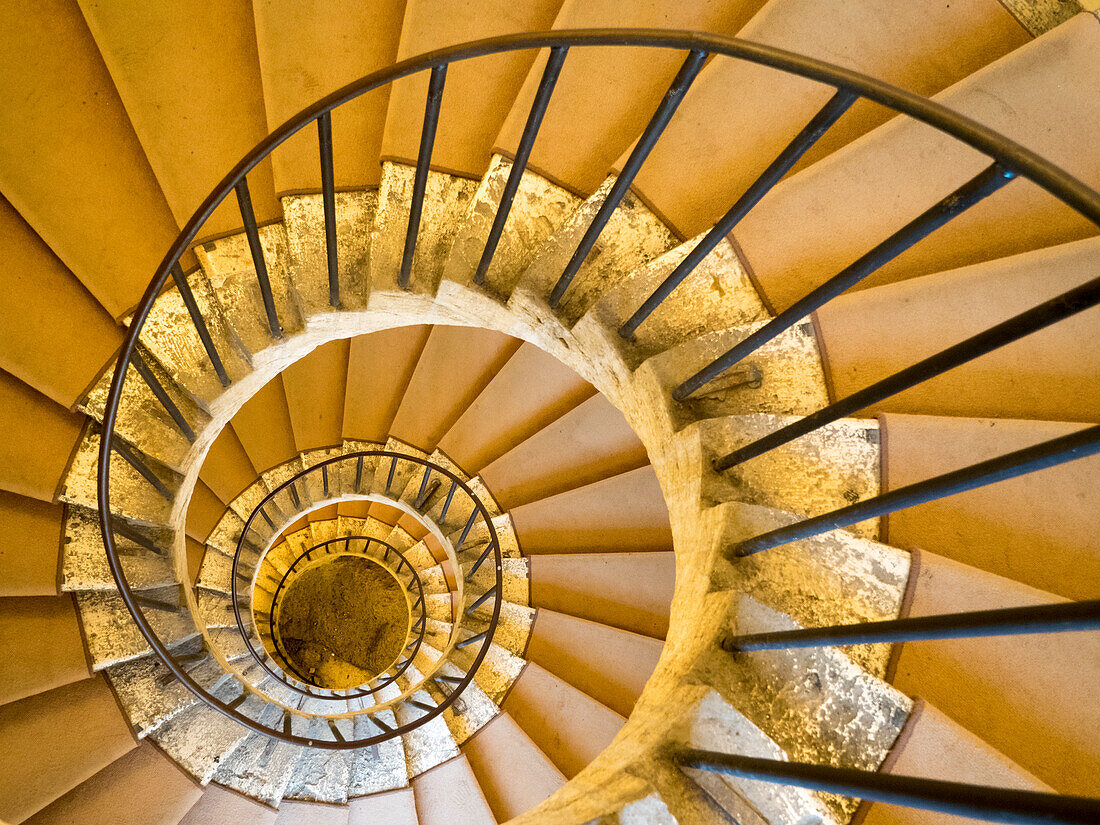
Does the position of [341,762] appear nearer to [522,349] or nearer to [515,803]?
[515,803]

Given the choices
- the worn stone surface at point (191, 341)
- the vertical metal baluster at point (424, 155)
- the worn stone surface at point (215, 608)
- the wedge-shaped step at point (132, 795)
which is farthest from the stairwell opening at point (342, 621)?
the vertical metal baluster at point (424, 155)

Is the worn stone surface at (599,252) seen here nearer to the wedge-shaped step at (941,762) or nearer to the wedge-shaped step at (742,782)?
the wedge-shaped step at (742,782)

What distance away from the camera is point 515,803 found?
4035mm

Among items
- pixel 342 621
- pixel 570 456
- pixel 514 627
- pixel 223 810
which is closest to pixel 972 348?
pixel 570 456

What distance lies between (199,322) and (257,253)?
1.53ft

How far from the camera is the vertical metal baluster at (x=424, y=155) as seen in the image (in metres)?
1.60

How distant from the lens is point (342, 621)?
Answer: 786cm

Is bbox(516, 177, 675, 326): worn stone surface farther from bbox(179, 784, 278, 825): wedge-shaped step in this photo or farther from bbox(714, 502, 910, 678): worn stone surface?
bbox(179, 784, 278, 825): wedge-shaped step

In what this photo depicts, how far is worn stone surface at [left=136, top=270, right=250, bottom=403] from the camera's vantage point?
8.91ft

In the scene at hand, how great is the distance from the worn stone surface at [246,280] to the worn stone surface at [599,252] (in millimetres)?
1239

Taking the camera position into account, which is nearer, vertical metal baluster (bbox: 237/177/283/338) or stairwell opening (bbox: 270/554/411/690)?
vertical metal baluster (bbox: 237/177/283/338)

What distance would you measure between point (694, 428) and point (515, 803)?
11.3 ft

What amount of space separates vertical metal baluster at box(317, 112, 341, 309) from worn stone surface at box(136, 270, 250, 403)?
57cm

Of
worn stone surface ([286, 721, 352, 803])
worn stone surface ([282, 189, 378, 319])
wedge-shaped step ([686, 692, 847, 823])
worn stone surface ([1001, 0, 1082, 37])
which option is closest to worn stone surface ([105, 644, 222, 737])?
worn stone surface ([286, 721, 352, 803])
